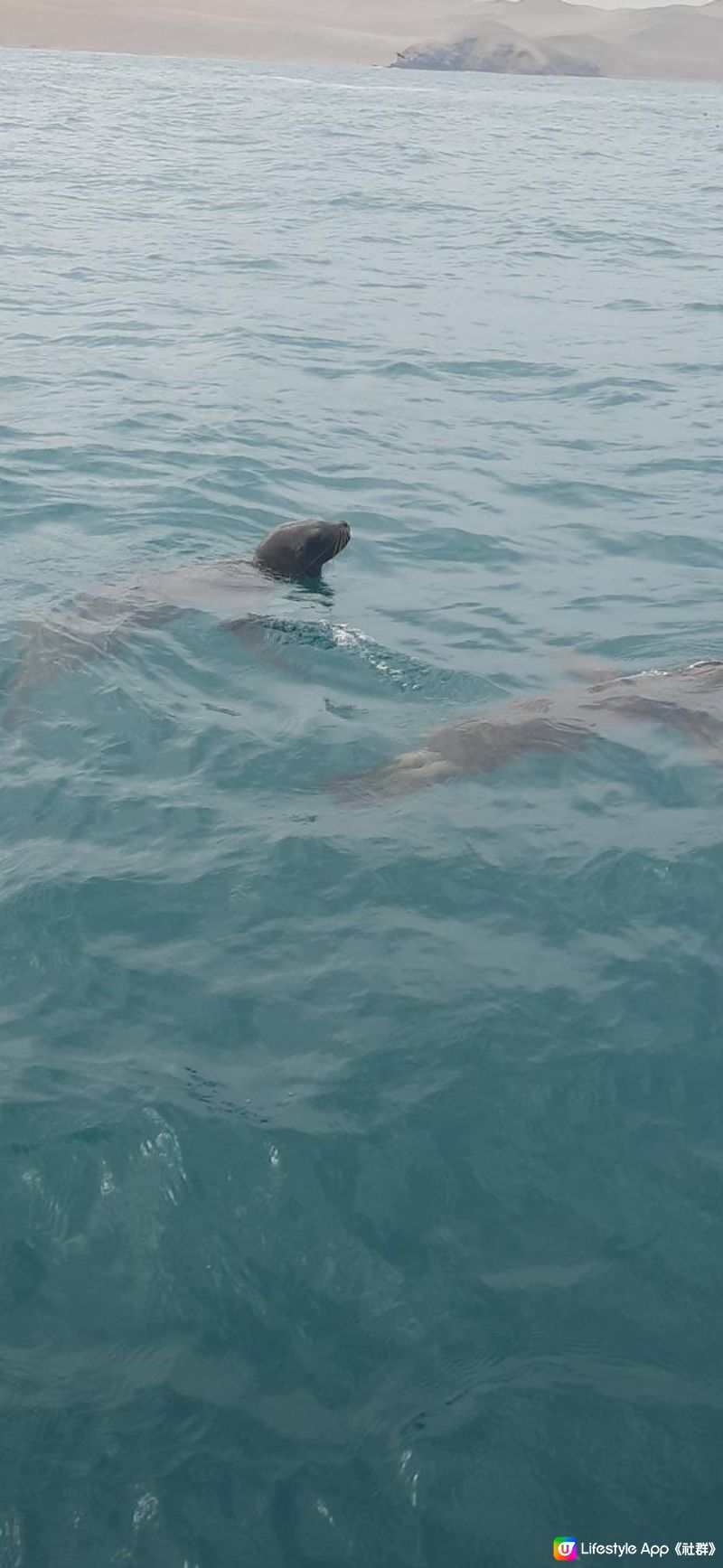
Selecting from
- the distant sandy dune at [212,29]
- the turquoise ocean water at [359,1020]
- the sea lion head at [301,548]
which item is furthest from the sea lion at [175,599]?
the distant sandy dune at [212,29]

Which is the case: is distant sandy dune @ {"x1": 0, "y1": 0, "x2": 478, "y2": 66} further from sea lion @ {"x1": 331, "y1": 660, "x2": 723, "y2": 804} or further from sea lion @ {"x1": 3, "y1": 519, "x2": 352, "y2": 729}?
sea lion @ {"x1": 331, "y1": 660, "x2": 723, "y2": 804}

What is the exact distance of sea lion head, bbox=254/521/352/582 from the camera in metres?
11.2

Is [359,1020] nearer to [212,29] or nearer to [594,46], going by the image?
[212,29]

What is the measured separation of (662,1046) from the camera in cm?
643

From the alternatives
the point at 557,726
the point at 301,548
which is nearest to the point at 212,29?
the point at 301,548

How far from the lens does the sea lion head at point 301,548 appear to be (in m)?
11.2

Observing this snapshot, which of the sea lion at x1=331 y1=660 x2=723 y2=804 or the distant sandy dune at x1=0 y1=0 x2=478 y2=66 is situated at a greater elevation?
the distant sandy dune at x1=0 y1=0 x2=478 y2=66

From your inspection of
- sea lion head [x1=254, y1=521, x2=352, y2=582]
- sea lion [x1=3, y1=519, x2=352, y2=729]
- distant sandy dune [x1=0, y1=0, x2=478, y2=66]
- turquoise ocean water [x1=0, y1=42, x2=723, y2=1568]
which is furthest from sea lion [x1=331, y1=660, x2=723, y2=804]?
distant sandy dune [x1=0, y1=0, x2=478, y2=66]

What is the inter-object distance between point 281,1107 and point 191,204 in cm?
3096

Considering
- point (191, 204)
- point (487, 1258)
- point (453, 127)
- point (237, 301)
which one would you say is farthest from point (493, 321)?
point (453, 127)

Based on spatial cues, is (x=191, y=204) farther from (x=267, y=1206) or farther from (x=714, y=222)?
(x=267, y=1206)

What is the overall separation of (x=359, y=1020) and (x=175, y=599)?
5377 mm

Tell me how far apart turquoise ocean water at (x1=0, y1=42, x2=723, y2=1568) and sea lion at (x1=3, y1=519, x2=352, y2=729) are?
0.20 meters

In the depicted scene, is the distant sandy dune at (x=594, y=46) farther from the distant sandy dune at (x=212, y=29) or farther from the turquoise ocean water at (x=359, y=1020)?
the turquoise ocean water at (x=359, y=1020)
